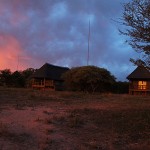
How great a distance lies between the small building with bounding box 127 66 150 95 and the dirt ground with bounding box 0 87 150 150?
33.4 m

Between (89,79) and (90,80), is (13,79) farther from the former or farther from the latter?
(90,80)

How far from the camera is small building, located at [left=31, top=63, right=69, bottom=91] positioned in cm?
5607

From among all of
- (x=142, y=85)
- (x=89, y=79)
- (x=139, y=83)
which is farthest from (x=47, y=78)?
(x=89, y=79)

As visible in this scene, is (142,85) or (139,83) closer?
(142,85)

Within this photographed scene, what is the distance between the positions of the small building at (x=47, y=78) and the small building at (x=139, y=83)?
873cm

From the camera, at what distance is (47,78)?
189 feet

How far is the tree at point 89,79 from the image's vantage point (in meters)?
44.7

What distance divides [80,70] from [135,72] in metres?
12.6

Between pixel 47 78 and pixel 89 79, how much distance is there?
550 inches

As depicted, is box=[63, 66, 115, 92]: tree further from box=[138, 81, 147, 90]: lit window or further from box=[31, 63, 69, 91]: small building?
box=[31, 63, 69, 91]: small building

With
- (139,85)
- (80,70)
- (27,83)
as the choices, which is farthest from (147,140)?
(27,83)

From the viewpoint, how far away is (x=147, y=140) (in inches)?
596

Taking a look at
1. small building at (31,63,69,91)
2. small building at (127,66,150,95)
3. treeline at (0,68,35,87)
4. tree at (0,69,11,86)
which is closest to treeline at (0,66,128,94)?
small building at (127,66,150,95)

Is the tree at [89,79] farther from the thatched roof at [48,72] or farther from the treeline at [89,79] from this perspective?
the thatched roof at [48,72]
